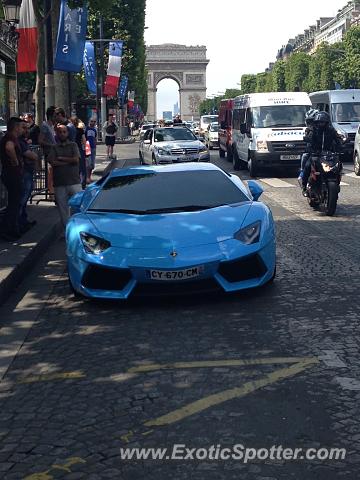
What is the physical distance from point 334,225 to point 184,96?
5810 inches

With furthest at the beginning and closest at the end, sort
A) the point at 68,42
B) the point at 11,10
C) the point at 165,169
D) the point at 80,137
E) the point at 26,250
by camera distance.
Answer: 1. the point at 80,137
2. the point at 68,42
3. the point at 11,10
4. the point at 26,250
5. the point at 165,169

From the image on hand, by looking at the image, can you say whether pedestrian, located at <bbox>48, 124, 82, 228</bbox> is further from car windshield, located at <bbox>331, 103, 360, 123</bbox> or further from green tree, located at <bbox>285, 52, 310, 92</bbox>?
green tree, located at <bbox>285, 52, 310, 92</bbox>

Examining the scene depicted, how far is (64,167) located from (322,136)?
453cm

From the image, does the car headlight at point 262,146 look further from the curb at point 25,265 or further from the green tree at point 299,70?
the green tree at point 299,70

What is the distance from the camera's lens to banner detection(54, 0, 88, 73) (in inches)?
653

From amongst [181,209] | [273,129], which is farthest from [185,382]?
[273,129]

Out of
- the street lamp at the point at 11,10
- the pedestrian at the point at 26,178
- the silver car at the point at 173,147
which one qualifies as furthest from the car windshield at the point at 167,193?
the silver car at the point at 173,147

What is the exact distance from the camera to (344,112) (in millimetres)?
28078

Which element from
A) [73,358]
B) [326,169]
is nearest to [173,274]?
[73,358]

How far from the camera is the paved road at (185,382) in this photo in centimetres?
367

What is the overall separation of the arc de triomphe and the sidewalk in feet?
474

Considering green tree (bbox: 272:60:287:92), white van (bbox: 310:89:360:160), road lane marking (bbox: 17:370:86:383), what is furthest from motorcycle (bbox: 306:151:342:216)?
green tree (bbox: 272:60:287:92)

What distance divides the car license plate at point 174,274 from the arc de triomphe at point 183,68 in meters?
150

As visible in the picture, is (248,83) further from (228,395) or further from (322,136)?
(228,395)
